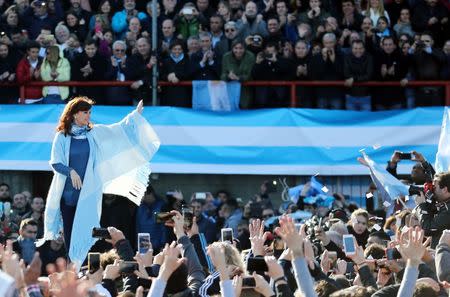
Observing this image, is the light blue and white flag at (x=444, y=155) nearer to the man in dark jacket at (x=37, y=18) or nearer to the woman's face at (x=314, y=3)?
the woman's face at (x=314, y=3)

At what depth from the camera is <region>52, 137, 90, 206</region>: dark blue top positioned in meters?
12.4

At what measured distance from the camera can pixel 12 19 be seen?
18469mm

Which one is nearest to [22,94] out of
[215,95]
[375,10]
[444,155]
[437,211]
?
[215,95]

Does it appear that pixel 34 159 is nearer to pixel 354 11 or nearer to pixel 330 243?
pixel 354 11

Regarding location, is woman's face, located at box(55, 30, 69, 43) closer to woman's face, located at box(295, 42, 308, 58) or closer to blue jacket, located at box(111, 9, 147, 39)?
blue jacket, located at box(111, 9, 147, 39)

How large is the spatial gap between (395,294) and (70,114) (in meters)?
5.55

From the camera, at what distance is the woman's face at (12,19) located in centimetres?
1844

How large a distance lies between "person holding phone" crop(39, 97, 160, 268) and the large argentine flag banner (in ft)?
15.8

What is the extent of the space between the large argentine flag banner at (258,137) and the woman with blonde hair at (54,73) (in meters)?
0.34

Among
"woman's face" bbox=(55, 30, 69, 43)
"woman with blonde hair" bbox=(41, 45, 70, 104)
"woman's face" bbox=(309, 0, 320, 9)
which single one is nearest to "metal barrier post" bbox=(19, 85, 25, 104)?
"woman with blonde hair" bbox=(41, 45, 70, 104)

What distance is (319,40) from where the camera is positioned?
18156mm

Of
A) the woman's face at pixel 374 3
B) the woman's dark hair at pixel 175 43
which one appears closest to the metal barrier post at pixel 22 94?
the woman's dark hair at pixel 175 43

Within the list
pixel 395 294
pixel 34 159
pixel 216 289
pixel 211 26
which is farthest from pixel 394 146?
pixel 395 294

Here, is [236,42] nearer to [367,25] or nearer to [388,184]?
[367,25]
